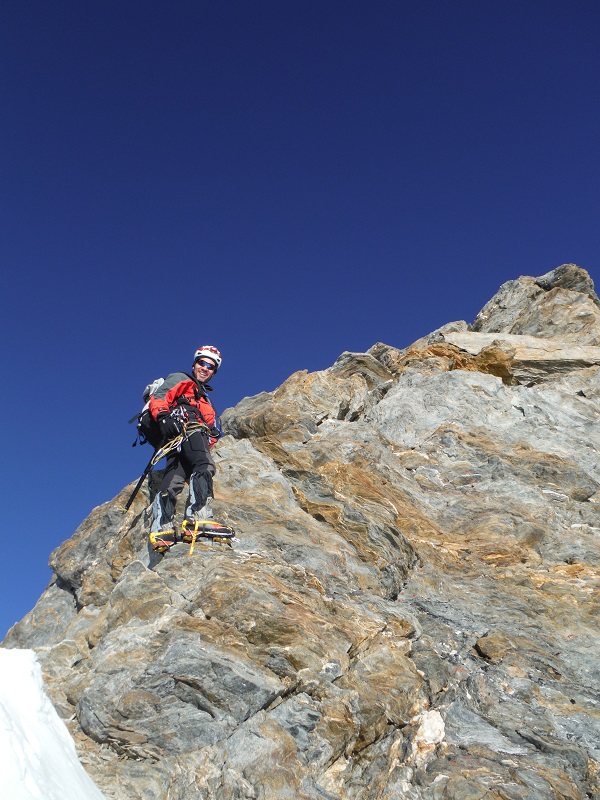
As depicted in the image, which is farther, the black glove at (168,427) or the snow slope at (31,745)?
the black glove at (168,427)

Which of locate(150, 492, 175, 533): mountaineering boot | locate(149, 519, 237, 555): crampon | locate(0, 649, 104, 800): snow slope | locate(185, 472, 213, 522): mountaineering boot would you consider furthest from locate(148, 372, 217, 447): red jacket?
locate(0, 649, 104, 800): snow slope

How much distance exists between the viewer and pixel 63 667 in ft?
35.9

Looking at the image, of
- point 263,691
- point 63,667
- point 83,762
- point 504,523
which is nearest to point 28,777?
point 83,762

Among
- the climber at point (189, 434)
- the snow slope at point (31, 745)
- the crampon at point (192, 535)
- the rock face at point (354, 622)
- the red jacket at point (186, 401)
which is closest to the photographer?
the snow slope at point (31, 745)

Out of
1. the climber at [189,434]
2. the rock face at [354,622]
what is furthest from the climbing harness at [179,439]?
the rock face at [354,622]

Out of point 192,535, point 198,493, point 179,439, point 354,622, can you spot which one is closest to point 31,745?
point 192,535

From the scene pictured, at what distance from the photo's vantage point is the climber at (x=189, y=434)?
12023mm

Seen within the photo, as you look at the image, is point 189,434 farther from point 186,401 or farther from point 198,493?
point 198,493

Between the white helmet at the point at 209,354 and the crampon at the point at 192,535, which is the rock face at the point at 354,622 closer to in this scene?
the crampon at the point at 192,535

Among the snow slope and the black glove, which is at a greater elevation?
the black glove

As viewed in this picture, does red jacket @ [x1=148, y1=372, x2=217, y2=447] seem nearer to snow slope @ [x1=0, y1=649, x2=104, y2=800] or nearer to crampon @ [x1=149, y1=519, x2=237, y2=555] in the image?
crampon @ [x1=149, y1=519, x2=237, y2=555]

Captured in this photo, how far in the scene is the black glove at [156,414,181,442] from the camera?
1298 centimetres

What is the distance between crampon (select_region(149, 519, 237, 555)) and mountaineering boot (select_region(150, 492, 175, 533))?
0.24m

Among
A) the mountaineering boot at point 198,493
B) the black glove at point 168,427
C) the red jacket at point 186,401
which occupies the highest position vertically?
the red jacket at point 186,401
